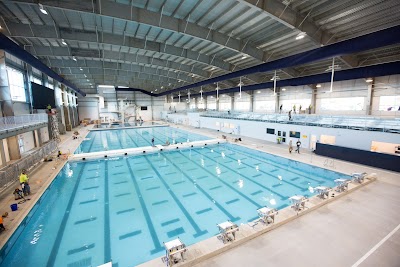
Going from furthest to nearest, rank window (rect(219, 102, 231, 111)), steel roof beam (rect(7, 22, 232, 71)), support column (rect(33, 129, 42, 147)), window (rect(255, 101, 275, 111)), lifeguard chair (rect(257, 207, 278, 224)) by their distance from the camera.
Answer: window (rect(219, 102, 231, 111)) → window (rect(255, 101, 275, 111)) → support column (rect(33, 129, 42, 147)) → steel roof beam (rect(7, 22, 232, 71)) → lifeguard chair (rect(257, 207, 278, 224))

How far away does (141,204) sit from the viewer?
24.1 ft

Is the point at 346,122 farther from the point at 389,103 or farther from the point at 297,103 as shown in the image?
the point at 297,103

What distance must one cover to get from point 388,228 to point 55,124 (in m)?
21.4

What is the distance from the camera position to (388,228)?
4.81 meters

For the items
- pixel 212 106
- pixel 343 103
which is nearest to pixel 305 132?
pixel 343 103

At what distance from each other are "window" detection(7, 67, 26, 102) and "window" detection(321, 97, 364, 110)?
2466 centimetres

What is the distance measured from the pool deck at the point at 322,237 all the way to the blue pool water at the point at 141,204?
3.10 ft

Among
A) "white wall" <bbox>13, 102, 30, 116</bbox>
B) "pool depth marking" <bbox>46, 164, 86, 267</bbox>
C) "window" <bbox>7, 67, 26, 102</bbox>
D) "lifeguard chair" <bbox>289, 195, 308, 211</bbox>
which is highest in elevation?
"window" <bbox>7, 67, 26, 102</bbox>

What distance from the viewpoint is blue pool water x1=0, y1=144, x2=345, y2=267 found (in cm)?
502

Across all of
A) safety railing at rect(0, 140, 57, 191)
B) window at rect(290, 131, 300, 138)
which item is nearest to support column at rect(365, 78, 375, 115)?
window at rect(290, 131, 300, 138)

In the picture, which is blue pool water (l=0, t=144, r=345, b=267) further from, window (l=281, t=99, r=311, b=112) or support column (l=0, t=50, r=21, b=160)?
window (l=281, t=99, r=311, b=112)

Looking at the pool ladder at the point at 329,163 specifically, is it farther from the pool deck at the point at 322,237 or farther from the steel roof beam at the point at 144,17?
the steel roof beam at the point at 144,17

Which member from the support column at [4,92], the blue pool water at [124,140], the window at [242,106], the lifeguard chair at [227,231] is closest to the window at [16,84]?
the support column at [4,92]

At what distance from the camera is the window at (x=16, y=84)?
12184mm
